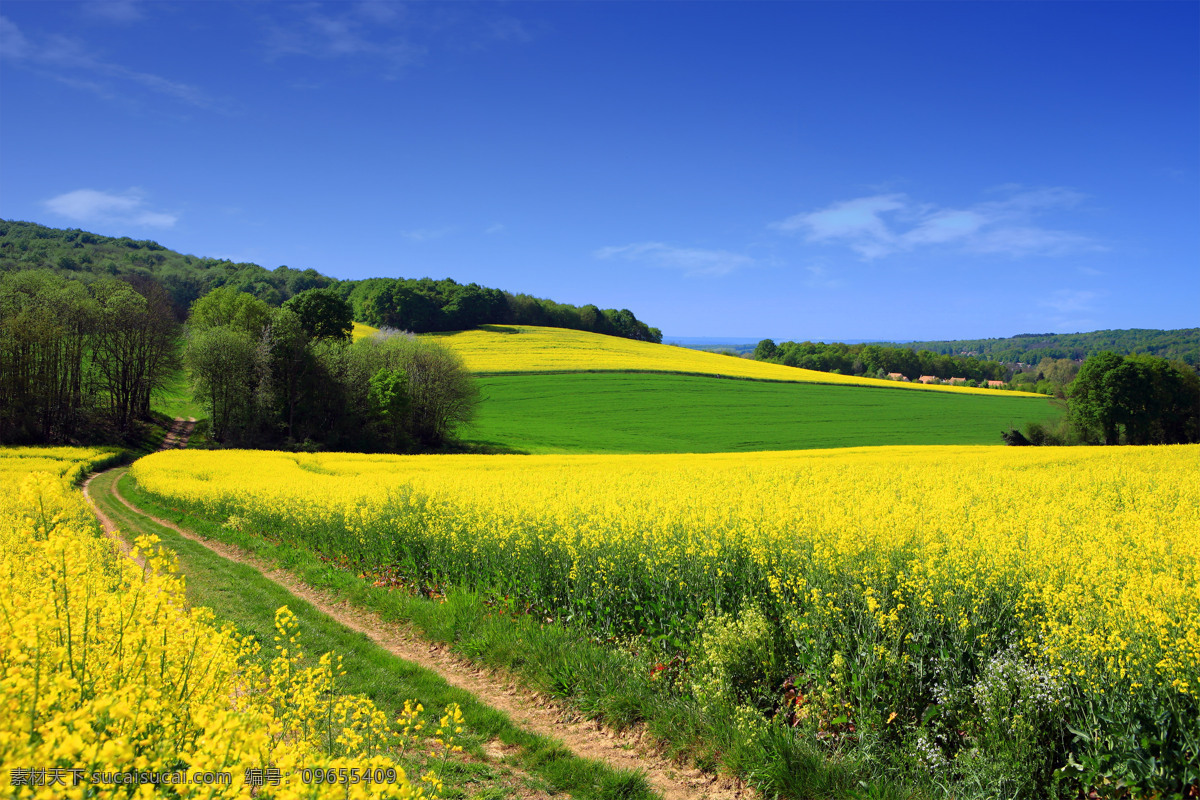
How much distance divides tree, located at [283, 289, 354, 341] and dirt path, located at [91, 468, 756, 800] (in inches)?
1719

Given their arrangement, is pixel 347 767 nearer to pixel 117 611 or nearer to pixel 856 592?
pixel 117 611

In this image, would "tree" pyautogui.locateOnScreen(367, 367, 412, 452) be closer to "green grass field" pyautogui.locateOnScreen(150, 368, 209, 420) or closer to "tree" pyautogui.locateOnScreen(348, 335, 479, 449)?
"tree" pyautogui.locateOnScreen(348, 335, 479, 449)

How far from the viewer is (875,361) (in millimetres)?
99062

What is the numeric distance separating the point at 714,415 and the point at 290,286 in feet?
257

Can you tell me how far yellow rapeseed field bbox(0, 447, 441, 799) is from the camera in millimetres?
2135

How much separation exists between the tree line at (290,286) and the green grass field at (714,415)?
28.3m

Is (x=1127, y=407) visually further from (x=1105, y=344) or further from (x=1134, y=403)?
(x=1105, y=344)

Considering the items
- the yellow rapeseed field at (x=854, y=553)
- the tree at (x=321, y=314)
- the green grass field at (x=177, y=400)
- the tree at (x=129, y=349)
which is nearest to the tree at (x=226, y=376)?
the green grass field at (x=177, y=400)

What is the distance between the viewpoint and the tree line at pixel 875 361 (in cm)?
9669

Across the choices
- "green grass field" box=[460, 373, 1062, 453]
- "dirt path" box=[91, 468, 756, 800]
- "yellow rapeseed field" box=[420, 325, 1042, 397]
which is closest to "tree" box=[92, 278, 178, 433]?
"green grass field" box=[460, 373, 1062, 453]

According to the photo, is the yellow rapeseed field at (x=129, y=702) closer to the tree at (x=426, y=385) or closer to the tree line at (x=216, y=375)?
the tree line at (x=216, y=375)

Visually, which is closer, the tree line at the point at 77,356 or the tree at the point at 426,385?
the tree line at the point at 77,356

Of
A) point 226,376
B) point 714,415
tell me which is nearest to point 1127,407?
point 714,415

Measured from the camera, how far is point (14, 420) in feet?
111
